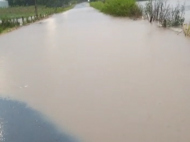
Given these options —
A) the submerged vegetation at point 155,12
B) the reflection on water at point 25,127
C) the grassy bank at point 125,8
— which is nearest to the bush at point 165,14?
the submerged vegetation at point 155,12

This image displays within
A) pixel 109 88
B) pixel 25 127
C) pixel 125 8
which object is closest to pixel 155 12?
pixel 125 8

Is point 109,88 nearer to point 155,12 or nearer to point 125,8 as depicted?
point 155,12

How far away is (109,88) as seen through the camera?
6410 millimetres

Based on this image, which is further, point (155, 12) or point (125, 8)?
point (125, 8)

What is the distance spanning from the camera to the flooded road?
4.62 m

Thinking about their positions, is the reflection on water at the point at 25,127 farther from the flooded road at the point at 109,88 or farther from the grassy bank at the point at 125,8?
the grassy bank at the point at 125,8

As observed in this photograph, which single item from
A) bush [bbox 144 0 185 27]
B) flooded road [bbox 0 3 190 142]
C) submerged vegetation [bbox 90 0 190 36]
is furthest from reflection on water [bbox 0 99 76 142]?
bush [bbox 144 0 185 27]

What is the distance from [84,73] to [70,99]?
182 centimetres

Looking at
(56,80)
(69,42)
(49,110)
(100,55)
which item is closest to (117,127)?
(49,110)

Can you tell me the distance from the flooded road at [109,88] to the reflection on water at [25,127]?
0.19 metres

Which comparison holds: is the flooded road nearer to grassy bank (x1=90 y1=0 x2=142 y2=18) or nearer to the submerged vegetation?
the submerged vegetation

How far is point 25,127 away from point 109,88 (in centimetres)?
223

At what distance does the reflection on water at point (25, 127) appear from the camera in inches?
176

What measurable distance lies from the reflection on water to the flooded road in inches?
7.6
